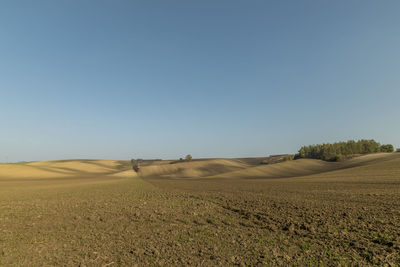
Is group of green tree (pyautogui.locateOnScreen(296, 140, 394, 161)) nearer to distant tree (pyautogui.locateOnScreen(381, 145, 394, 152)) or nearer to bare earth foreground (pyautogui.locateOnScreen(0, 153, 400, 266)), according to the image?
distant tree (pyautogui.locateOnScreen(381, 145, 394, 152))

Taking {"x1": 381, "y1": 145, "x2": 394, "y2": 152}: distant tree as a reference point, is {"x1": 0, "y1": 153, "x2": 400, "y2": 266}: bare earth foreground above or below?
below

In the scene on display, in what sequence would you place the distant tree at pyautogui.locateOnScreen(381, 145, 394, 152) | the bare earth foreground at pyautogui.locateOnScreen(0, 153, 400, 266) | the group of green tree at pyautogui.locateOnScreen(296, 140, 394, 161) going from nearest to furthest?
1. the bare earth foreground at pyautogui.locateOnScreen(0, 153, 400, 266)
2. the group of green tree at pyautogui.locateOnScreen(296, 140, 394, 161)
3. the distant tree at pyautogui.locateOnScreen(381, 145, 394, 152)

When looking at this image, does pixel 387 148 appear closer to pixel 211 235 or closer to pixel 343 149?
pixel 343 149

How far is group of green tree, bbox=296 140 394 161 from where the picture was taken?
77.8 m

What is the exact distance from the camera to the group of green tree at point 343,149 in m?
77.8

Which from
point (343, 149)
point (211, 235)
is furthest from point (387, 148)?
point (211, 235)

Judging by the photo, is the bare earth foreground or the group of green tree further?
the group of green tree

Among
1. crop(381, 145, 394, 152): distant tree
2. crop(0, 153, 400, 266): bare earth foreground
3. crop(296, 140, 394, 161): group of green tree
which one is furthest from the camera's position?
crop(381, 145, 394, 152): distant tree

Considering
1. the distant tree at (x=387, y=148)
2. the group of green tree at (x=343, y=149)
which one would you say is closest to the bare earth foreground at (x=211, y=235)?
the group of green tree at (x=343, y=149)

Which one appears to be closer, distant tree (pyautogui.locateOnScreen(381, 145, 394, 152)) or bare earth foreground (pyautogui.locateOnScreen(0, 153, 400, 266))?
bare earth foreground (pyautogui.locateOnScreen(0, 153, 400, 266))

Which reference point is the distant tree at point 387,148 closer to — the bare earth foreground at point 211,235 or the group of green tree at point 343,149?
the group of green tree at point 343,149

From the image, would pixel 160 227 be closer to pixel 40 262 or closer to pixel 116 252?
pixel 116 252

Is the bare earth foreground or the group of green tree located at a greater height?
the group of green tree

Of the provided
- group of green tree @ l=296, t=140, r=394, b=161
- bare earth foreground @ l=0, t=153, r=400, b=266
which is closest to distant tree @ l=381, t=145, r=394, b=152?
group of green tree @ l=296, t=140, r=394, b=161
